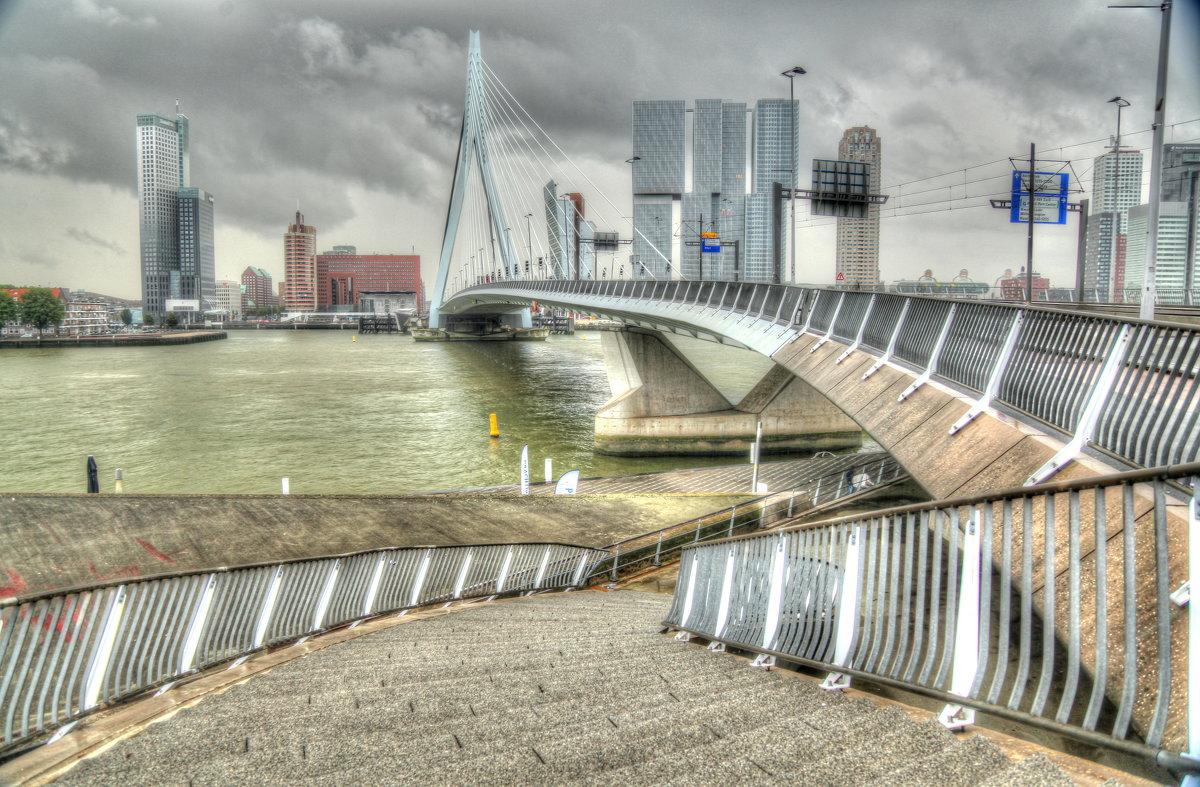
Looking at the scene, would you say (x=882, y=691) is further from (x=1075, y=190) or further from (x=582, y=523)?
(x=1075, y=190)

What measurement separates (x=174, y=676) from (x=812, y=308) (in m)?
10.7

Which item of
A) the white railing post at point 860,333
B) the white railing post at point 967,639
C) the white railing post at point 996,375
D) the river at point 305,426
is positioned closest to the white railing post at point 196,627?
the white railing post at point 967,639

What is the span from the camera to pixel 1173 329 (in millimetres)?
4062

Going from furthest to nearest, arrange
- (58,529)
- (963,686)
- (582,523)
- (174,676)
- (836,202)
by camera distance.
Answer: (836,202) → (582,523) → (58,529) → (174,676) → (963,686)

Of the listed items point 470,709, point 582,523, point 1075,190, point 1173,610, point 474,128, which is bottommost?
point 582,523

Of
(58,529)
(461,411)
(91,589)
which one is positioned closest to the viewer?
(91,589)

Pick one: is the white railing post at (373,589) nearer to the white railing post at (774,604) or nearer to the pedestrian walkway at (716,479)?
the white railing post at (774,604)

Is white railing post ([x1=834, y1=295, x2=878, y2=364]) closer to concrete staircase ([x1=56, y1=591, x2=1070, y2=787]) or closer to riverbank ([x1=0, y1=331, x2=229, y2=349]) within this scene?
concrete staircase ([x1=56, y1=591, x2=1070, y2=787])

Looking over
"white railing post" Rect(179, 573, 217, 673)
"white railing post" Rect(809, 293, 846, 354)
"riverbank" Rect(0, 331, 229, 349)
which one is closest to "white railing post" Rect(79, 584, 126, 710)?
"white railing post" Rect(179, 573, 217, 673)

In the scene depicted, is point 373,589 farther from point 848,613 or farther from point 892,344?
point 892,344

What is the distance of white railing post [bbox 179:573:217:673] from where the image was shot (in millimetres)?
5250

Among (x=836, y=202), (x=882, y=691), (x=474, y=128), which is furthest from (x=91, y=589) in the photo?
(x=474, y=128)

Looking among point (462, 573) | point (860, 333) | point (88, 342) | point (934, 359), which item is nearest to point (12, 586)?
point (462, 573)

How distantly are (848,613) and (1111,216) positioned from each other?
36.0 m
